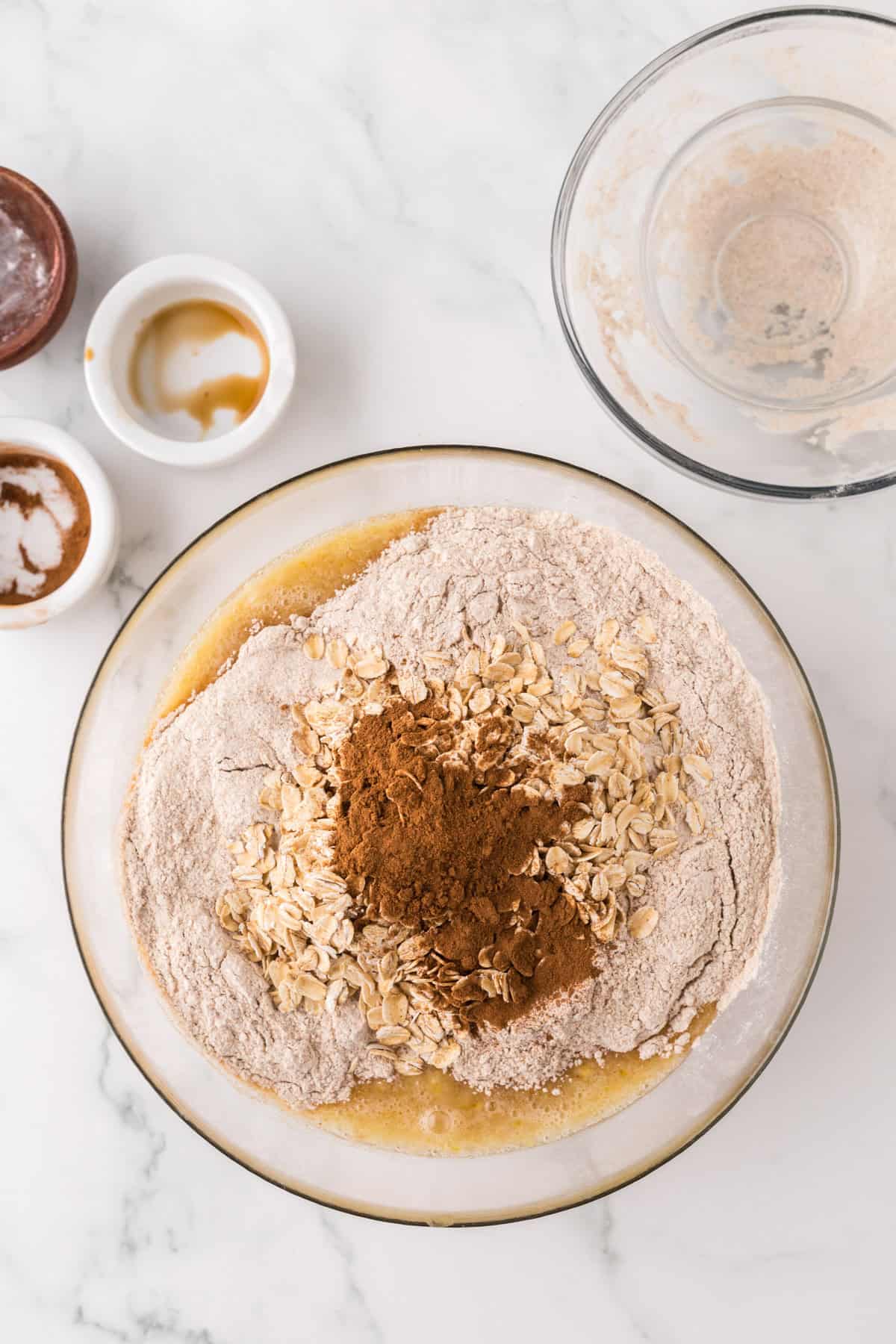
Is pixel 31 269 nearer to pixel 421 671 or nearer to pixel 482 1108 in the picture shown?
pixel 421 671

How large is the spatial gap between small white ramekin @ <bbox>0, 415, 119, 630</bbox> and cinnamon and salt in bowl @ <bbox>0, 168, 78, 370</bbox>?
0.38 feet

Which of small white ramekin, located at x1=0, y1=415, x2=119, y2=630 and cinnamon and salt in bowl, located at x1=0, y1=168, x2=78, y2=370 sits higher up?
cinnamon and salt in bowl, located at x1=0, y1=168, x2=78, y2=370

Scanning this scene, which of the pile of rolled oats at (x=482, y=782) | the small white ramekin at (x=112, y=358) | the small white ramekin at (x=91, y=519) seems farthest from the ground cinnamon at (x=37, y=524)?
the pile of rolled oats at (x=482, y=782)

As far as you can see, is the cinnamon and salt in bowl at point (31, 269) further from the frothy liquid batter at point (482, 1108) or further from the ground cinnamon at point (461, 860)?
the frothy liquid batter at point (482, 1108)

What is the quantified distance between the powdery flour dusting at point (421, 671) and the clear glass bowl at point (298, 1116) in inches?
1.9

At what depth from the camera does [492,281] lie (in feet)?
5.30

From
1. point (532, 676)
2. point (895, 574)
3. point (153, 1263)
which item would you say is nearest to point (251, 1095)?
point (153, 1263)

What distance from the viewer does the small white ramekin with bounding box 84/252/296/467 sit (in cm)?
151

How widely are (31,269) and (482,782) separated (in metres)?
1.09

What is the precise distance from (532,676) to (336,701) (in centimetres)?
26

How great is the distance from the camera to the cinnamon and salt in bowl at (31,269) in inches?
60.1

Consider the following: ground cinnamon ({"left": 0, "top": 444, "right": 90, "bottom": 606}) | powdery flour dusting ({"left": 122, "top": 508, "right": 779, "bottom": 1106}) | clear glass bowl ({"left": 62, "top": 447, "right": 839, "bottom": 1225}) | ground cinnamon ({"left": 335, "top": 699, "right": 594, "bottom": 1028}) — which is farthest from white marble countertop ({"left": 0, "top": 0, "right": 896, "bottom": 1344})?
ground cinnamon ({"left": 335, "top": 699, "right": 594, "bottom": 1028})

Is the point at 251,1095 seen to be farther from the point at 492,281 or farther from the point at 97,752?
the point at 492,281

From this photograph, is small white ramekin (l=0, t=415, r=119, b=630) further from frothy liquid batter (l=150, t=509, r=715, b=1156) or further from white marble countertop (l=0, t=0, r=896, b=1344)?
frothy liquid batter (l=150, t=509, r=715, b=1156)
